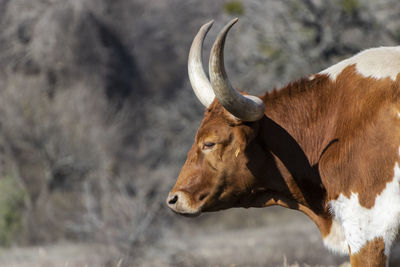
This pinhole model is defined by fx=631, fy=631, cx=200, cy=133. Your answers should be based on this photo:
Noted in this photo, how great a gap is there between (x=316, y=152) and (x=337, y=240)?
64 cm

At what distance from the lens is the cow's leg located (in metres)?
4.05

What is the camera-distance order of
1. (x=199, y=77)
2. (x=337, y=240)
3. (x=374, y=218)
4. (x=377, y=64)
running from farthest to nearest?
(x=199, y=77), (x=337, y=240), (x=377, y=64), (x=374, y=218)

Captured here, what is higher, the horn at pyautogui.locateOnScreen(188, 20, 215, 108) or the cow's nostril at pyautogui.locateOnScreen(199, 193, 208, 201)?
the horn at pyautogui.locateOnScreen(188, 20, 215, 108)

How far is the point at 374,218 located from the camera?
404 cm

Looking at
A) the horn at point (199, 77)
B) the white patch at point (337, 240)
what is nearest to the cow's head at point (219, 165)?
the horn at point (199, 77)

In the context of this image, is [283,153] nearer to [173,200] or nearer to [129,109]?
[173,200]

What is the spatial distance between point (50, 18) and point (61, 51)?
1.12 meters

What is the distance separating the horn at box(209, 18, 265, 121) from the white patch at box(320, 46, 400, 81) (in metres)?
0.69

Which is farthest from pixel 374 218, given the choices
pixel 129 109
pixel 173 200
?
pixel 129 109

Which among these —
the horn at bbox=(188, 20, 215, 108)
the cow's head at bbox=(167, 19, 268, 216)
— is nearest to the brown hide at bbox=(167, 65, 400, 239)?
the cow's head at bbox=(167, 19, 268, 216)

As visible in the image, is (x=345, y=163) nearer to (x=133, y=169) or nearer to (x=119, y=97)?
(x=133, y=169)

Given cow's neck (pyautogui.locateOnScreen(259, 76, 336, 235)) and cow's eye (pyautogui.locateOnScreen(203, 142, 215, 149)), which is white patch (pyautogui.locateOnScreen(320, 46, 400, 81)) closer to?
cow's neck (pyautogui.locateOnScreen(259, 76, 336, 235))

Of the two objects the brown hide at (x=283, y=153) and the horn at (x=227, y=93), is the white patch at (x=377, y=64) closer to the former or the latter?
the brown hide at (x=283, y=153)

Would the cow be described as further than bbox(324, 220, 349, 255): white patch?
No
